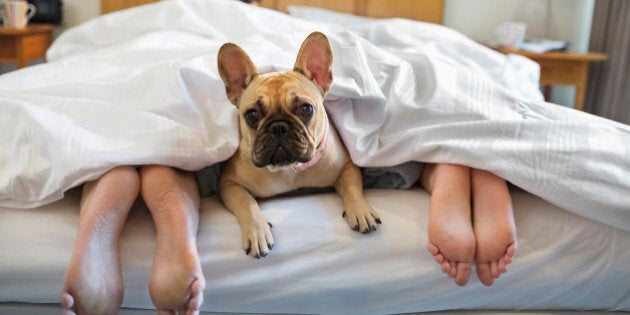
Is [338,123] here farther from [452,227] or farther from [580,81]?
[580,81]

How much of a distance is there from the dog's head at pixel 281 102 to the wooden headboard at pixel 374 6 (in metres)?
1.67

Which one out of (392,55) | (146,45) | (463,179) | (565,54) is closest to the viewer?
(463,179)

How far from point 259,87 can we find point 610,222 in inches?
25.8

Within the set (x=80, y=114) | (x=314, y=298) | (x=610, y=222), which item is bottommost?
(x=314, y=298)

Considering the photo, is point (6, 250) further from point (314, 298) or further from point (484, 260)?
point (484, 260)

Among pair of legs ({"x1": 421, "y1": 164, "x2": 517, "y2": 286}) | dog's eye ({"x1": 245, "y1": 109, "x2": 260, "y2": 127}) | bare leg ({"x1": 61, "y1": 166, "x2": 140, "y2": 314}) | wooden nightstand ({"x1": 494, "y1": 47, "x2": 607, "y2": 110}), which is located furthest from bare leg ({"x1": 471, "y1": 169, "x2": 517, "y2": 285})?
wooden nightstand ({"x1": 494, "y1": 47, "x2": 607, "y2": 110})

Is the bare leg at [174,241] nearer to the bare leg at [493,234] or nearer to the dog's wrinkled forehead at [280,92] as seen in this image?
the dog's wrinkled forehead at [280,92]

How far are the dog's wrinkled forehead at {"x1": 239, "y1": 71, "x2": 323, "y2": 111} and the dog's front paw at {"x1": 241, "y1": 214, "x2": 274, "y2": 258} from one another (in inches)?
8.2

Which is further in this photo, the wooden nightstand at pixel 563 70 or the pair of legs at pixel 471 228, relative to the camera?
the wooden nightstand at pixel 563 70

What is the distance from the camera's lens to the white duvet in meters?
0.90

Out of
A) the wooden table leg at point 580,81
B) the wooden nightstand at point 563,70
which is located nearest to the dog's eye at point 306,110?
the wooden nightstand at point 563,70

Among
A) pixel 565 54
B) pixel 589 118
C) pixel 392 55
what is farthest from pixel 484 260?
pixel 565 54

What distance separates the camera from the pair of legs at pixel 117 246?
2.46 ft

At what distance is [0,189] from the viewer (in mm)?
893
